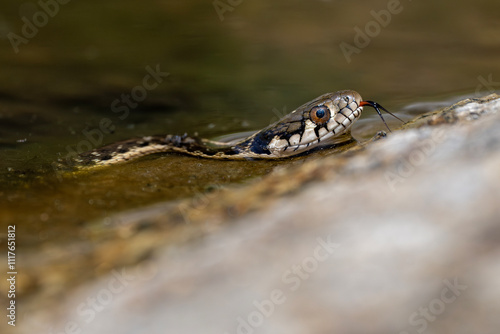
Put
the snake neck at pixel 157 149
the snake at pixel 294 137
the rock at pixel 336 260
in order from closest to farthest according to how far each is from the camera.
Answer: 1. the rock at pixel 336 260
2. the snake neck at pixel 157 149
3. the snake at pixel 294 137

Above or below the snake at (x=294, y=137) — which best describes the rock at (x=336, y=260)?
above

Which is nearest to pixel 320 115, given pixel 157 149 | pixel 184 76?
pixel 157 149

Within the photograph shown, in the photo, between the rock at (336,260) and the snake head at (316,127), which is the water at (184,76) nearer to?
the snake head at (316,127)

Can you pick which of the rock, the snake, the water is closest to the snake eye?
the snake

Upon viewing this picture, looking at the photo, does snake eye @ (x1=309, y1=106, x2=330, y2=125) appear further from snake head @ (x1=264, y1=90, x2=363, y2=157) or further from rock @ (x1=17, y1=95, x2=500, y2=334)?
rock @ (x1=17, y1=95, x2=500, y2=334)

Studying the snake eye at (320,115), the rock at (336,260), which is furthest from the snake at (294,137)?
the rock at (336,260)

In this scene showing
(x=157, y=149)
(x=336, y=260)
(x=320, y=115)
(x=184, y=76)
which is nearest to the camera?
(x=336, y=260)

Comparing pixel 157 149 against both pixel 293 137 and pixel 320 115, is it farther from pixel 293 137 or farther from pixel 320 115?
pixel 320 115
